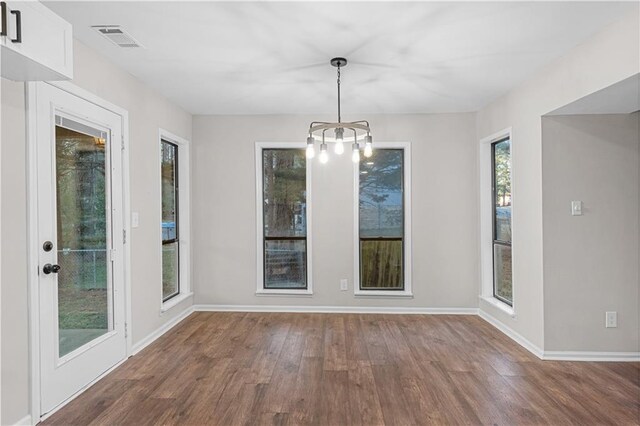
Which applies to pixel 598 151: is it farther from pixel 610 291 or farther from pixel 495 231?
pixel 495 231

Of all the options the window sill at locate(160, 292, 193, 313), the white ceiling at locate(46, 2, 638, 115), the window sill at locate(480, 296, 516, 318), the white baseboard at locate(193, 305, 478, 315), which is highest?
the white ceiling at locate(46, 2, 638, 115)

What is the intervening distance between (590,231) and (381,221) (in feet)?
7.67

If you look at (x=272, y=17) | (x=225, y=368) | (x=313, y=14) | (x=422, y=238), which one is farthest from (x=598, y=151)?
→ (x=225, y=368)

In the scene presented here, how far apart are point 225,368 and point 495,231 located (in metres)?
3.55

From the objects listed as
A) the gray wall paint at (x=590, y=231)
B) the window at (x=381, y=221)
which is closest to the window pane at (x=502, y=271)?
the gray wall paint at (x=590, y=231)

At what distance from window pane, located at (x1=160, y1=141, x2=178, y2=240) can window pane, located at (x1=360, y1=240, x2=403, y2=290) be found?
8.15ft

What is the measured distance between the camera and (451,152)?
16.4ft

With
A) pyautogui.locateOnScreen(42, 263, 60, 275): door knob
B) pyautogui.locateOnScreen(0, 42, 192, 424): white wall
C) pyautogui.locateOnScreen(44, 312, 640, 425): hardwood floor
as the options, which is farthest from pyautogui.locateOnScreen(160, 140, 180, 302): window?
pyautogui.locateOnScreen(42, 263, 60, 275): door knob

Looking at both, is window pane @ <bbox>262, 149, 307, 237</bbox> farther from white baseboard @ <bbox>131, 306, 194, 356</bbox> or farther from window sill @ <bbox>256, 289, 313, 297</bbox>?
white baseboard @ <bbox>131, 306, 194, 356</bbox>

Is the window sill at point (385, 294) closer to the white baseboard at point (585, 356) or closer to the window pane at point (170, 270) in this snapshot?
the white baseboard at point (585, 356)

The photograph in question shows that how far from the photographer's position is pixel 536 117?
355cm

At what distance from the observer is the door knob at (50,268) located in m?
2.50

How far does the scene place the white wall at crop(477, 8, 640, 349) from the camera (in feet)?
8.52

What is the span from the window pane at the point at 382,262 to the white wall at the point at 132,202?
7.94 feet
